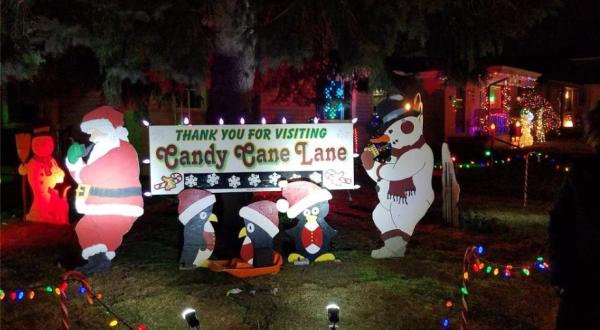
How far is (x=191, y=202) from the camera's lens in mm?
7551

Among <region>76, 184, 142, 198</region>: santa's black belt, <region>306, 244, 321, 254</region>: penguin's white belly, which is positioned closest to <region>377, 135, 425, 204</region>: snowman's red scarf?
<region>306, 244, 321, 254</region>: penguin's white belly

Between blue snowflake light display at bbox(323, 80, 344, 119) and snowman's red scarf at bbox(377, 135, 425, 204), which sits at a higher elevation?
blue snowflake light display at bbox(323, 80, 344, 119)

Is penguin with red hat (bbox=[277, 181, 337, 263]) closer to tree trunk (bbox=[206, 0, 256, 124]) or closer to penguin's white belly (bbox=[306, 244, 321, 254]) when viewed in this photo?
penguin's white belly (bbox=[306, 244, 321, 254])

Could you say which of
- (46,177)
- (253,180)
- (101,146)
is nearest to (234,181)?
(253,180)

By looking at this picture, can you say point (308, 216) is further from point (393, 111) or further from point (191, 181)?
point (393, 111)

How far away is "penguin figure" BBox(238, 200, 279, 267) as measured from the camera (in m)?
7.46

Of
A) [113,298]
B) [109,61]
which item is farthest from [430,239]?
[109,61]

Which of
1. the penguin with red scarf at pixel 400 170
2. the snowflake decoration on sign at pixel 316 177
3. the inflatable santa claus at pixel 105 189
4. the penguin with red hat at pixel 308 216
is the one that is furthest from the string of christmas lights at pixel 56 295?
the penguin with red scarf at pixel 400 170

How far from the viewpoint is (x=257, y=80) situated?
14.7m

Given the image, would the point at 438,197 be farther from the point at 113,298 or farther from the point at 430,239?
the point at 113,298

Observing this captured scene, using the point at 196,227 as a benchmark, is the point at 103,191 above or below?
above

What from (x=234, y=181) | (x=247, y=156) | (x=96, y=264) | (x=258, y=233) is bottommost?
(x=96, y=264)

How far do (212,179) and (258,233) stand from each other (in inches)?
37.1

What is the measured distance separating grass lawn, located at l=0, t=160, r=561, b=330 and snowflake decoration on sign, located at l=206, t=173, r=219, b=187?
1171 millimetres
